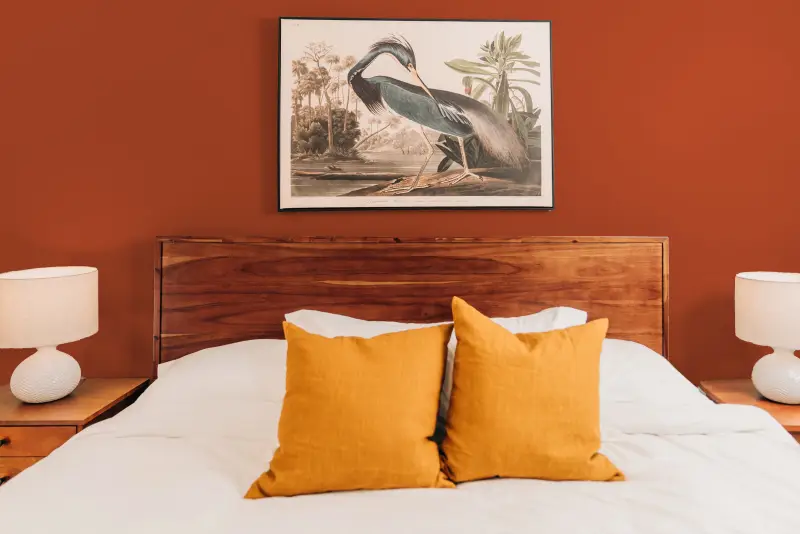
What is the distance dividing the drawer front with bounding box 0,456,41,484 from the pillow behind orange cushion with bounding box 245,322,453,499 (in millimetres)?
1043

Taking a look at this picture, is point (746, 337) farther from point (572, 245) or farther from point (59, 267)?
point (59, 267)

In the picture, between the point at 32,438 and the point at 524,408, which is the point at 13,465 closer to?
the point at 32,438

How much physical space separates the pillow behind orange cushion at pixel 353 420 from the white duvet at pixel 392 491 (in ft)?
0.14

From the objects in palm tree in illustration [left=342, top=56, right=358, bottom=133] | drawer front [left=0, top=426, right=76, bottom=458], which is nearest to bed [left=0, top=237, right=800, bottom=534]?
drawer front [left=0, top=426, right=76, bottom=458]

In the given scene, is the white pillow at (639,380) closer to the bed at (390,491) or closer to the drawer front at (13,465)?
the bed at (390,491)

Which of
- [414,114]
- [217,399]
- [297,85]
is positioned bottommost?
[217,399]

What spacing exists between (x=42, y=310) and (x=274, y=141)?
1059 mm

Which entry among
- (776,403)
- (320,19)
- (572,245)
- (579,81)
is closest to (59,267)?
(320,19)

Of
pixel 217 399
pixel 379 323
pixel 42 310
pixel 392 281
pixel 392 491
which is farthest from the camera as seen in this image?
pixel 392 281

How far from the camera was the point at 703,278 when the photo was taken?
7.09 feet

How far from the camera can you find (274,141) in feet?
6.84

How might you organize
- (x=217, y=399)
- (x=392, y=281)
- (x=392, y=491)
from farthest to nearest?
1. (x=392, y=281)
2. (x=217, y=399)
3. (x=392, y=491)

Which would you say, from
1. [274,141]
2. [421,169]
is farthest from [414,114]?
[274,141]

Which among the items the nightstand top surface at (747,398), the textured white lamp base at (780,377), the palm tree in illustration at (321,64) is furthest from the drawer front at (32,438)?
the textured white lamp base at (780,377)
